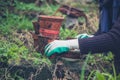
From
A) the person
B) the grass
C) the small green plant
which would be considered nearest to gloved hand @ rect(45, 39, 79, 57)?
the person

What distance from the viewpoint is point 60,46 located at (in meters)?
2.76

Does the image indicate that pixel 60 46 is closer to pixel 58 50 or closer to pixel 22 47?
pixel 58 50

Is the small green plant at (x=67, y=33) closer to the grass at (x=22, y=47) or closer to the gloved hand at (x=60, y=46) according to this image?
the grass at (x=22, y=47)

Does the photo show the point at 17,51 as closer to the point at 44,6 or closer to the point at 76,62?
the point at 76,62

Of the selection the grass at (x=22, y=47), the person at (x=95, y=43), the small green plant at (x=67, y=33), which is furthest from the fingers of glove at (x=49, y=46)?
the small green plant at (x=67, y=33)

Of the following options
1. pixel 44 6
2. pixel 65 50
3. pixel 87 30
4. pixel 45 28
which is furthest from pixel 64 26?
pixel 65 50

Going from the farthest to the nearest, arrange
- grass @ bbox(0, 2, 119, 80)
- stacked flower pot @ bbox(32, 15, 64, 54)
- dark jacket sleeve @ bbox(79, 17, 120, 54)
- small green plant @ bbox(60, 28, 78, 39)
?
small green plant @ bbox(60, 28, 78, 39)
stacked flower pot @ bbox(32, 15, 64, 54)
grass @ bbox(0, 2, 119, 80)
dark jacket sleeve @ bbox(79, 17, 120, 54)

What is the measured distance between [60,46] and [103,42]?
34cm

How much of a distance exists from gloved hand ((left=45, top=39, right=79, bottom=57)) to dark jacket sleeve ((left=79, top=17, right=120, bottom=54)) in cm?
6

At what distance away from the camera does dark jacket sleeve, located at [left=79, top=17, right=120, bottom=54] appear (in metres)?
2.75

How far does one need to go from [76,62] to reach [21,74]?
1.72ft

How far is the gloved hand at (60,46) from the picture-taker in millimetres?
2768

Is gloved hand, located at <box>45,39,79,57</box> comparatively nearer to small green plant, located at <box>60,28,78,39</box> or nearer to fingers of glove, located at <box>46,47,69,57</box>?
fingers of glove, located at <box>46,47,69,57</box>

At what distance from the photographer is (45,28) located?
3088 mm
